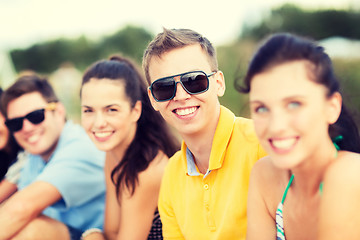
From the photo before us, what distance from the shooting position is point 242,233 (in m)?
2.37

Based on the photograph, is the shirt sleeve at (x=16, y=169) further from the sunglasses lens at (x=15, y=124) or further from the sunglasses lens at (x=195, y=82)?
the sunglasses lens at (x=195, y=82)

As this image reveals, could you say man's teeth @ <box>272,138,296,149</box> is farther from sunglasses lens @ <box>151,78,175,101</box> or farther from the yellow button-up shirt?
sunglasses lens @ <box>151,78,175,101</box>

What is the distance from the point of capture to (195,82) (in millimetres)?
2420

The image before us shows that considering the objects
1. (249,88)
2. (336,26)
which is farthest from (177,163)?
(336,26)

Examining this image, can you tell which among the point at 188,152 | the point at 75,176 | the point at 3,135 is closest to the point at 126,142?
the point at 75,176

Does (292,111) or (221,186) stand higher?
(292,111)

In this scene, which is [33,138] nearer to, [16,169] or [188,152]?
[16,169]

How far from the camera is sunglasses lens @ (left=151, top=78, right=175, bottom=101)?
2.44m

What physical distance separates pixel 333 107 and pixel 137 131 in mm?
2014

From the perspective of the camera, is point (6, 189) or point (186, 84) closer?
point (186, 84)

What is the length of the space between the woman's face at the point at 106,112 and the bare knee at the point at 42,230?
84 cm

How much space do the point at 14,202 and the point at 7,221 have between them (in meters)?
0.16

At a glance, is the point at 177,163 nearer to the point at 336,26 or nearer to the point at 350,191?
the point at 350,191

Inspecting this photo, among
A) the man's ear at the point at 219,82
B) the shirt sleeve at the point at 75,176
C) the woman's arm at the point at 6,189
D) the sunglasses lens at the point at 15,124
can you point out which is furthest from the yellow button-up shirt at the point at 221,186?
the woman's arm at the point at 6,189
